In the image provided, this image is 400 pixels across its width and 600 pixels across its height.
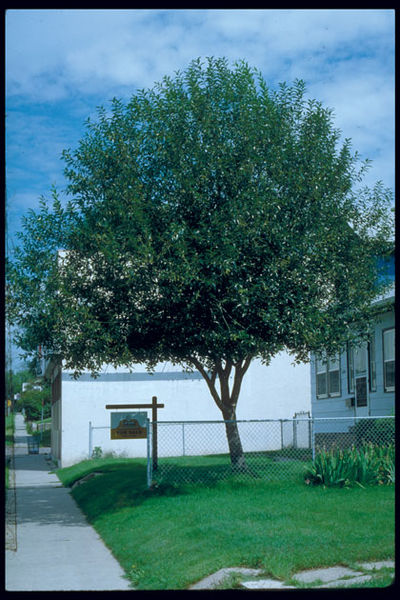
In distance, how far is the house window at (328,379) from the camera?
72.9 ft

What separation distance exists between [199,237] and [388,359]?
790cm

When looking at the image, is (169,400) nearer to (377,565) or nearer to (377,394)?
(377,394)

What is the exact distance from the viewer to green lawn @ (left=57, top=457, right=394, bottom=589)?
8.42 m

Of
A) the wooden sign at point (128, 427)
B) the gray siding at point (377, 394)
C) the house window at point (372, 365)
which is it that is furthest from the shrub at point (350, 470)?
the house window at point (372, 365)

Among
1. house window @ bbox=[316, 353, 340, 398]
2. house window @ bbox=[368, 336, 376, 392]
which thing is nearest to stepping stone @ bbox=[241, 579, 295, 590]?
house window @ bbox=[368, 336, 376, 392]

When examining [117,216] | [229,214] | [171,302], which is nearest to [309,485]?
[171,302]

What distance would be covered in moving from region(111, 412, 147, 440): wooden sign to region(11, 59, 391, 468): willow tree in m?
4.38

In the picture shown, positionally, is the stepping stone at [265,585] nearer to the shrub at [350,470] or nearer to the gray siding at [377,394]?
the shrub at [350,470]

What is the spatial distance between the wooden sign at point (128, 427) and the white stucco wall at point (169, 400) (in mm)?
6688

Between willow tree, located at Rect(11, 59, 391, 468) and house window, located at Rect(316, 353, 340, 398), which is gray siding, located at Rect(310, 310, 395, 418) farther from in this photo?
willow tree, located at Rect(11, 59, 391, 468)

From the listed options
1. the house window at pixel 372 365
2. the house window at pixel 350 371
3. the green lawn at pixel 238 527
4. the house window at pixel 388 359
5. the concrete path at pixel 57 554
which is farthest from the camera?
the house window at pixel 350 371

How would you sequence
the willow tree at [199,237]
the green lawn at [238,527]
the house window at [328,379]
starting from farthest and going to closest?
the house window at [328,379] → the willow tree at [199,237] → the green lawn at [238,527]

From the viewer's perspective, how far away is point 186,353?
47.7 feet

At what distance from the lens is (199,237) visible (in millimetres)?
12836
